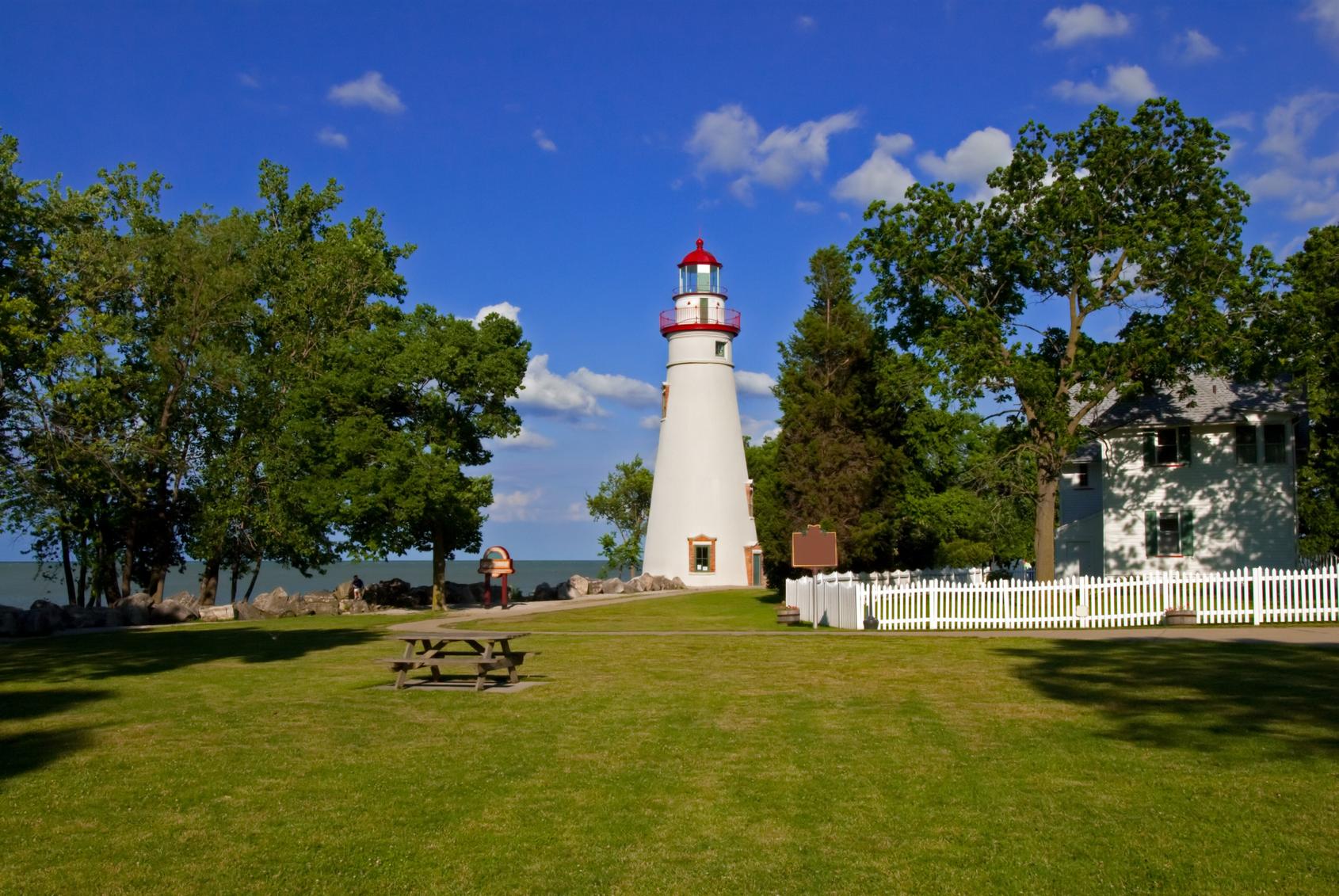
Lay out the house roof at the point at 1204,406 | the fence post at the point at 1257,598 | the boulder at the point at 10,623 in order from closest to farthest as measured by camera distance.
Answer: the fence post at the point at 1257,598 → the boulder at the point at 10,623 → the house roof at the point at 1204,406

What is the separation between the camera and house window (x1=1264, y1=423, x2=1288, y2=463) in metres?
31.6

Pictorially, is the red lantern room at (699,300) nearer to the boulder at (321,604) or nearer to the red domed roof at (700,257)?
the red domed roof at (700,257)

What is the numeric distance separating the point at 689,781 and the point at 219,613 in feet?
81.5

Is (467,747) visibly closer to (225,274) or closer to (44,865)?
(44,865)

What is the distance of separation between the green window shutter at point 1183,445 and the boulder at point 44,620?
31.4 m

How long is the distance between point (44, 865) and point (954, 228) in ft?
86.3

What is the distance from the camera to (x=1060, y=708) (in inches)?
476

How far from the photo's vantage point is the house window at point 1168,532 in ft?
106

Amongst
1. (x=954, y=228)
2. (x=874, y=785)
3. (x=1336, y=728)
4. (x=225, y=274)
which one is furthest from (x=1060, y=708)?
(x=225, y=274)

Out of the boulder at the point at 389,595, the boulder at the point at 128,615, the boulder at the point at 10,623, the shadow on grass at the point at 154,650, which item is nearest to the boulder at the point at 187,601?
the boulder at the point at 128,615

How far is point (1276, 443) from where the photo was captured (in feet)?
104

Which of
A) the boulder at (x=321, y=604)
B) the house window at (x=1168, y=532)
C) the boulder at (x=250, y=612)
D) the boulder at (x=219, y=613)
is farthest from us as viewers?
the boulder at (x=321, y=604)

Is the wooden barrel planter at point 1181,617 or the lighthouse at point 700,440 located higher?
the lighthouse at point 700,440

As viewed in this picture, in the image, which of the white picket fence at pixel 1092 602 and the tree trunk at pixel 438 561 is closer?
the white picket fence at pixel 1092 602
